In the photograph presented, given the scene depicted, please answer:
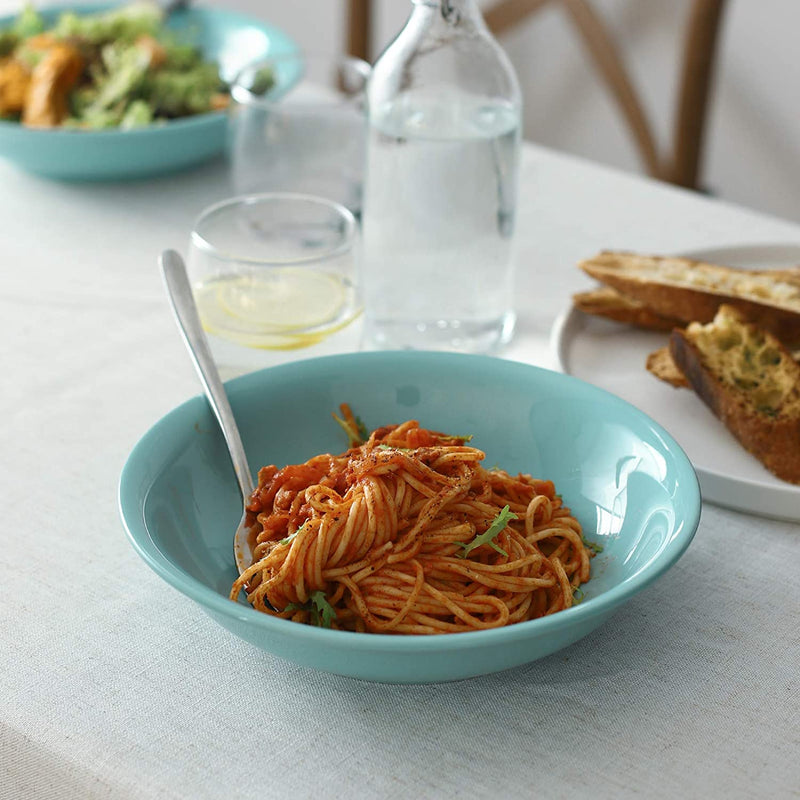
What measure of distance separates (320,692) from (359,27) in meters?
2.26

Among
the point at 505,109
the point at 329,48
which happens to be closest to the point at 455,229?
the point at 505,109

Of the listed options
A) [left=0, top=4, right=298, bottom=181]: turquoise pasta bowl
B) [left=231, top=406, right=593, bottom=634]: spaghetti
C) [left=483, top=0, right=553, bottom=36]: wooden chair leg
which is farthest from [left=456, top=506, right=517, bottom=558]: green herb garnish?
[left=483, top=0, right=553, bottom=36]: wooden chair leg

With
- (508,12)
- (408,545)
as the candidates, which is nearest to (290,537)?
(408,545)

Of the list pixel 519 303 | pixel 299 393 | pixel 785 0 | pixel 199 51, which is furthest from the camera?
pixel 785 0

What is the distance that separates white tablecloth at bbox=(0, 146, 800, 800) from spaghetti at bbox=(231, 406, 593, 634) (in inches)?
2.0

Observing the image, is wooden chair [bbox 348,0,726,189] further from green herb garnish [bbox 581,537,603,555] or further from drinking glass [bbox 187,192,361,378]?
green herb garnish [bbox 581,537,603,555]

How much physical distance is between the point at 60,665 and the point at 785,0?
2.61 metres

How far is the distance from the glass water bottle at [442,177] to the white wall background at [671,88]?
5.50 feet

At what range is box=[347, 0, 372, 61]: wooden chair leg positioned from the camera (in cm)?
268

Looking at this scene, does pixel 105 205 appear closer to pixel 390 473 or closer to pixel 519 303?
pixel 519 303

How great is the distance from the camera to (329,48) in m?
3.81

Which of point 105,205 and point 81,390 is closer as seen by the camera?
point 81,390

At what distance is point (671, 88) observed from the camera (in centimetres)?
309

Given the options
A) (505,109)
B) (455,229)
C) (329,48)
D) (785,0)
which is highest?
(505,109)
